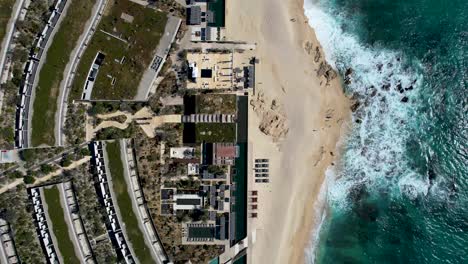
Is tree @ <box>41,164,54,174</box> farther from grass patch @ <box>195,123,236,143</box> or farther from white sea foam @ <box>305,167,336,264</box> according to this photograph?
white sea foam @ <box>305,167,336,264</box>

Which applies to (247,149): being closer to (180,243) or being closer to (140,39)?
(180,243)

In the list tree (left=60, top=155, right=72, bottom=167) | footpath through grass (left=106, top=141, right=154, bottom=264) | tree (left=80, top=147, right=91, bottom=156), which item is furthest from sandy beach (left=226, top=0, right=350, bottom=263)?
tree (left=60, top=155, right=72, bottom=167)

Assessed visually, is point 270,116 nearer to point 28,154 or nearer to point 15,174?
point 28,154

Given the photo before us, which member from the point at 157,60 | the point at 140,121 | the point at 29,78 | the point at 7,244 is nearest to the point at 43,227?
the point at 7,244

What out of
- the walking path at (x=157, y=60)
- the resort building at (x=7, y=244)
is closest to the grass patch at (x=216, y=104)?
the walking path at (x=157, y=60)

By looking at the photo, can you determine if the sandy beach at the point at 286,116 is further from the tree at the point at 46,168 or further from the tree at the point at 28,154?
the tree at the point at 28,154
